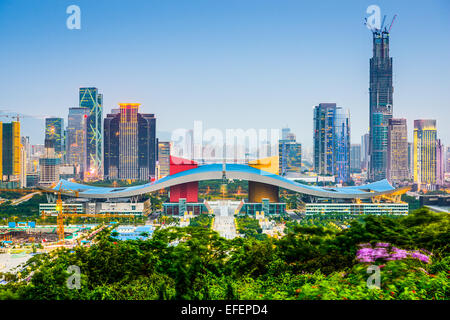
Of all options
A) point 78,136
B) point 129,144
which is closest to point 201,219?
point 129,144

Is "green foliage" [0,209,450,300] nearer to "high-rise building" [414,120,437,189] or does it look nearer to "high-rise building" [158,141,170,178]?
"high-rise building" [414,120,437,189]

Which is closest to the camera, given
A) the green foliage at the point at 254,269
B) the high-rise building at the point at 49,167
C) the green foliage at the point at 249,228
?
the green foliage at the point at 254,269

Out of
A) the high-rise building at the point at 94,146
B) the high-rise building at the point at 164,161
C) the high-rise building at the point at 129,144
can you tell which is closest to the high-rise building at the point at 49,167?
the high-rise building at the point at 94,146

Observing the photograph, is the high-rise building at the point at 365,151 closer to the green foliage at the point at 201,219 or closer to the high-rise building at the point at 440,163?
the high-rise building at the point at 440,163
